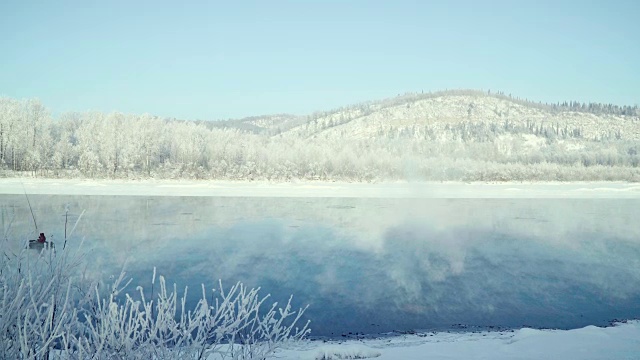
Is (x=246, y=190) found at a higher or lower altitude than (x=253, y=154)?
lower

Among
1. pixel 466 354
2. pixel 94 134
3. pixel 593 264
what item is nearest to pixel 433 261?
pixel 593 264

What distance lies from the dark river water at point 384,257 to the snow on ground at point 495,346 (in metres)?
0.69

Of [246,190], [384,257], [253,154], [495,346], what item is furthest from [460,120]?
[495,346]

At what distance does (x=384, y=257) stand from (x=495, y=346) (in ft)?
21.0

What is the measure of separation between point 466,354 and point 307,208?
60.7ft

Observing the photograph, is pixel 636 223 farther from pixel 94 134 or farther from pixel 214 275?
pixel 94 134

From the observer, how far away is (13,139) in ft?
136

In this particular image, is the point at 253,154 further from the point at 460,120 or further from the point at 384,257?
the point at 460,120

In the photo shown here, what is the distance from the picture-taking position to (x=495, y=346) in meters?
6.80

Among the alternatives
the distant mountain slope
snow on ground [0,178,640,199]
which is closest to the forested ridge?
snow on ground [0,178,640,199]

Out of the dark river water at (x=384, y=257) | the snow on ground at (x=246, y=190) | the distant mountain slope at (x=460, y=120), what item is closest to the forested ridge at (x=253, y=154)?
the snow on ground at (x=246, y=190)

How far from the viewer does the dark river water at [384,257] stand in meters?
8.98

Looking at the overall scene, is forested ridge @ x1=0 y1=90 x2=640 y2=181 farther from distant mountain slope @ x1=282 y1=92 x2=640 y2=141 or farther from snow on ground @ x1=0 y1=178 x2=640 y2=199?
distant mountain slope @ x1=282 y1=92 x2=640 y2=141

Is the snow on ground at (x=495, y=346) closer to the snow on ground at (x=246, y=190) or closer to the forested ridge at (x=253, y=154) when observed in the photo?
the snow on ground at (x=246, y=190)
